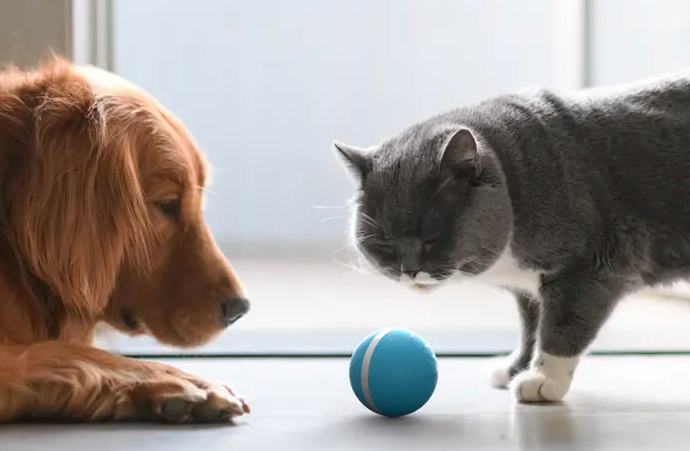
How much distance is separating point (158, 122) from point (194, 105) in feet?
2.90

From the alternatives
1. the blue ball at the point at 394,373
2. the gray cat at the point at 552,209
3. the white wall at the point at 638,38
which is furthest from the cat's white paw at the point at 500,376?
the white wall at the point at 638,38

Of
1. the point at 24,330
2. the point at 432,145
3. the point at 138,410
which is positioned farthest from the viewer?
the point at 432,145

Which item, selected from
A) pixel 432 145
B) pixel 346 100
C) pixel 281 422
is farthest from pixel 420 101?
pixel 281 422

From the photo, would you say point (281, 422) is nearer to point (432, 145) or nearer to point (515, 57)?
point (432, 145)

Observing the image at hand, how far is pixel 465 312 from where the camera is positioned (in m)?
2.41

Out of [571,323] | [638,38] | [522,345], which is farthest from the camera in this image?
[638,38]

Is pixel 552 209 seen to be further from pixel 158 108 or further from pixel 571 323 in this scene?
pixel 158 108

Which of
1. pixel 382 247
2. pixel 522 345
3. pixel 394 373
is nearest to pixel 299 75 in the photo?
pixel 382 247

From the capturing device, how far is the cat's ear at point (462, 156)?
4.83 feet

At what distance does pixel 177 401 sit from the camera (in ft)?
3.87

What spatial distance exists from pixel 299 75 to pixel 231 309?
1058mm

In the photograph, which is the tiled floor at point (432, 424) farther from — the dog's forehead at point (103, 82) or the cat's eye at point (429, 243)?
the dog's forehead at point (103, 82)

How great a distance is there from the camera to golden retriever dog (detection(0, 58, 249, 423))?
1191mm

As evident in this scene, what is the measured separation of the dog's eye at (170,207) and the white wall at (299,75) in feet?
2.82
